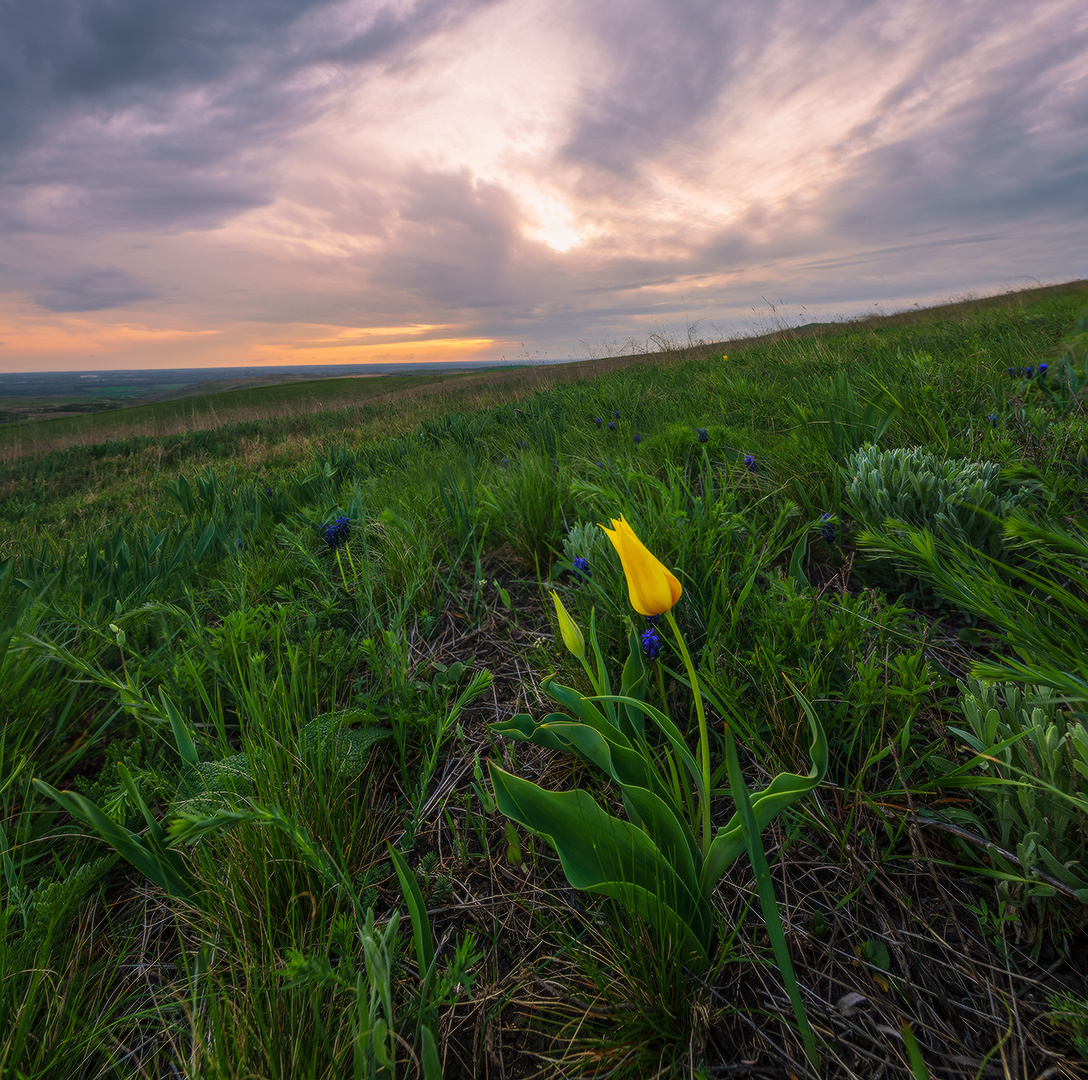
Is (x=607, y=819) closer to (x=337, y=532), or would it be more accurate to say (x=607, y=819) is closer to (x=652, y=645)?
(x=652, y=645)

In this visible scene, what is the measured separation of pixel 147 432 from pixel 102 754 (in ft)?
70.4

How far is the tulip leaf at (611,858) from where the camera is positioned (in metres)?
0.83

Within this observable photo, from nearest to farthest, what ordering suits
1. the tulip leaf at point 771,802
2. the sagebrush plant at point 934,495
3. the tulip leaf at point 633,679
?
1. the tulip leaf at point 771,802
2. the tulip leaf at point 633,679
3. the sagebrush plant at point 934,495

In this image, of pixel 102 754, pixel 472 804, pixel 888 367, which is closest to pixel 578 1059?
pixel 472 804

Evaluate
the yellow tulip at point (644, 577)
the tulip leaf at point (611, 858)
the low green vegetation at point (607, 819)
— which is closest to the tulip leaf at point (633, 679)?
the low green vegetation at point (607, 819)

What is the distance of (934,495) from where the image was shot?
170cm

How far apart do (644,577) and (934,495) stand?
1.33 meters

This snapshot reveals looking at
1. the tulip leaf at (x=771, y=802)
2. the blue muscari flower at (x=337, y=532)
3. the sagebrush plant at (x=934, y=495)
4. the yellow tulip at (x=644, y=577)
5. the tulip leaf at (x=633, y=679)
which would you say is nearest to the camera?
the tulip leaf at (x=771, y=802)

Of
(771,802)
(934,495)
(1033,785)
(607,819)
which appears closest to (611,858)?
(607,819)

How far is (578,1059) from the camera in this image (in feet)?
2.67

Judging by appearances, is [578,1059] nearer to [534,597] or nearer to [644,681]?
[644,681]

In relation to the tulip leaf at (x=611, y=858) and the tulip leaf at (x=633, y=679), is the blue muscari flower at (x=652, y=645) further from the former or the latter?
the tulip leaf at (x=611, y=858)

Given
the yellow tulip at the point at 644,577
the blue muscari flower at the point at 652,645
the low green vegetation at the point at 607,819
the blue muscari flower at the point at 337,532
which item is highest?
the yellow tulip at the point at 644,577

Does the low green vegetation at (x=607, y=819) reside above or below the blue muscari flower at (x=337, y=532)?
below
